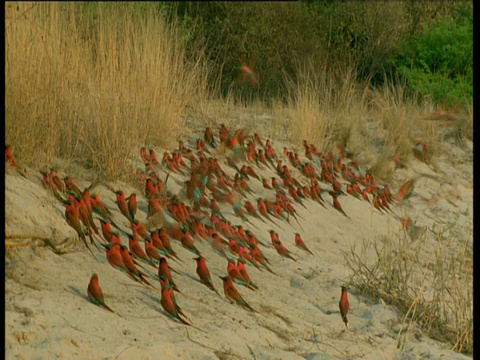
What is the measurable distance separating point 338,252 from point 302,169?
1429 millimetres

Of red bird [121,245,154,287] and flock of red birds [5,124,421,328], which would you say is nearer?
red bird [121,245,154,287]

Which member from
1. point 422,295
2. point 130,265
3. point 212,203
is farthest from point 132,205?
point 422,295

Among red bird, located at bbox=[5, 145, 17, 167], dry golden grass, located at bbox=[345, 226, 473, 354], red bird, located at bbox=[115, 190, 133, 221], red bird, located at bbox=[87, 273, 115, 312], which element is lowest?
dry golden grass, located at bbox=[345, 226, 473, 354]

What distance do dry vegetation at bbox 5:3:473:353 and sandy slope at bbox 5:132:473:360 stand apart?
0.57 ft

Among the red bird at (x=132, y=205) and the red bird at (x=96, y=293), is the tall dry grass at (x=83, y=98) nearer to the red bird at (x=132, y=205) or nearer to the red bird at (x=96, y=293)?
the red bird at (x=132, y=205)

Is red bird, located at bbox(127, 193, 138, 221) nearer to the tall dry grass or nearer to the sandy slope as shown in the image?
the sandy slope

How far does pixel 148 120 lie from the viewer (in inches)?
243

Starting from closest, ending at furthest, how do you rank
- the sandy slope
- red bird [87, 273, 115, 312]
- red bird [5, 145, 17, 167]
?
the sandy slope, red bird [87, 273, 115, 312], red bird [5, 145, 17, 167]

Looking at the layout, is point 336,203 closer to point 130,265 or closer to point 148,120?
point 148,120

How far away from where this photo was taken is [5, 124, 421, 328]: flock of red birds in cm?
422

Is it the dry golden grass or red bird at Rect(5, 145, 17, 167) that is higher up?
red bird at Rect(5, 145, 17, 167)

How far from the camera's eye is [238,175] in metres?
6.09

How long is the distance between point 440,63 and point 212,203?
18.2 ft

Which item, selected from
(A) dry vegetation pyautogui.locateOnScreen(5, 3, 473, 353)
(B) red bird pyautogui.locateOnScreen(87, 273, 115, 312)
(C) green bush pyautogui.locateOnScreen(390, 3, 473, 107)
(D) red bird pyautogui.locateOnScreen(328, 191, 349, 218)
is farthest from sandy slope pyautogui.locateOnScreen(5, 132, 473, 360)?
(C) green bush pyautogui.locateOnScreen(390, 3, 473, 107)
